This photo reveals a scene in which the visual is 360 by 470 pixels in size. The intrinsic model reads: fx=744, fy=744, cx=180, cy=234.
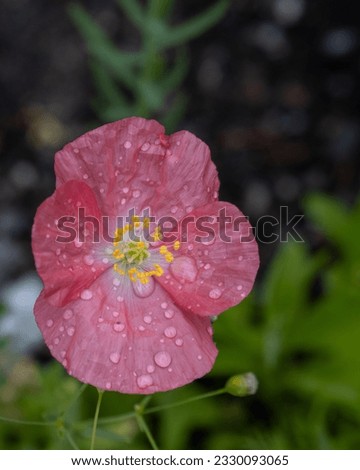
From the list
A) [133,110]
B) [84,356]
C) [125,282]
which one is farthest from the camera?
[133,110]

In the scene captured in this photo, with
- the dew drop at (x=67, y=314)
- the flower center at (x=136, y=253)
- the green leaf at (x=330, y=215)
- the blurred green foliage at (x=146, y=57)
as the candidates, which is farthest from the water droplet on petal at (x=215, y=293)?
the green leaf at (x=330, y=215)

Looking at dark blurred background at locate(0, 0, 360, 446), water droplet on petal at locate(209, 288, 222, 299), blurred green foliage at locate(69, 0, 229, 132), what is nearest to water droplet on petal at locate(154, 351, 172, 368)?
water droplet on petal at locate(209, 288, 222, 299)

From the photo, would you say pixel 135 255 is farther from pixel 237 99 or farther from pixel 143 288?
pixel 237 99

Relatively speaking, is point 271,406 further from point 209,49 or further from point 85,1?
point 85,1

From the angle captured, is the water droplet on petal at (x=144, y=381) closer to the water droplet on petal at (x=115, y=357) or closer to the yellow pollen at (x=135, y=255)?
the water droplet on petal at (x=115, y=357)

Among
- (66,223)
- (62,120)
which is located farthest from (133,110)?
(66,223)

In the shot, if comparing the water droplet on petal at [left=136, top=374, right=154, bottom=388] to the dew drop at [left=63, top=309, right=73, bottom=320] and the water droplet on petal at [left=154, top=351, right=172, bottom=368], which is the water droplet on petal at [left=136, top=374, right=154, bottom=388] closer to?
the water droplet on petal at [left=154, top=351, right=172, bottom=368]

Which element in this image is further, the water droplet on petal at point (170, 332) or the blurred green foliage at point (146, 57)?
the blurred green foliage at point (146, 57)
